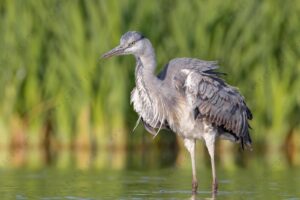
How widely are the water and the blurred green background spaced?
→ 241 centimetres

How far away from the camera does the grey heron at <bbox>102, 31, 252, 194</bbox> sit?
38.5 ft

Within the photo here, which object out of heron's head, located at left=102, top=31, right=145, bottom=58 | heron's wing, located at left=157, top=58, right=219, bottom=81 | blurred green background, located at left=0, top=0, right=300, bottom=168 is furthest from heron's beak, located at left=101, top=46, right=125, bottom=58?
blurred green background, located at left=0, top=0, right=300, bottom=168

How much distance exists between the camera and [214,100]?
39.3 feet

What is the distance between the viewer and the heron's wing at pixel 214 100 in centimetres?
1175

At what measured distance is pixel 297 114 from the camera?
17516 mm

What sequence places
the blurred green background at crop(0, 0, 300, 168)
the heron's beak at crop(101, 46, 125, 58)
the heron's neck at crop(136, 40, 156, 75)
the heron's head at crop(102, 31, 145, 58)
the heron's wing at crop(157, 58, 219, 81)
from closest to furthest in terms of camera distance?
the heron's beak at crop(101, 46, 125, 58), the heron's head at crop(102, 31, 145, 58), the heron's neck at crop(136, 40, 156, 75), the heron's wing at crop(157, 58, 219, 81), the blurred green background at crop(0, 0, 300, 168)

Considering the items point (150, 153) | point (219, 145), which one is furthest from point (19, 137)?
point (219, 145)

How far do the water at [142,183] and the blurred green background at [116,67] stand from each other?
7.89 feet

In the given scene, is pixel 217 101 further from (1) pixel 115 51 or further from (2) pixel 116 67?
(2) pixel 116 67

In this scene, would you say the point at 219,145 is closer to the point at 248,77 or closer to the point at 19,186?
the point at 248,77

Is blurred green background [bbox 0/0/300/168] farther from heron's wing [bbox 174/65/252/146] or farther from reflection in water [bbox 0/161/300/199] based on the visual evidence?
heron's wing [bbox 174/65/252/146]

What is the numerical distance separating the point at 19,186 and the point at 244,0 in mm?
6396

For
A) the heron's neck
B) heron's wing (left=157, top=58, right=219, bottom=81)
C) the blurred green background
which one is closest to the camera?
the heron's neck

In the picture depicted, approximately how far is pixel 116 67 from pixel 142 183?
408 cm
